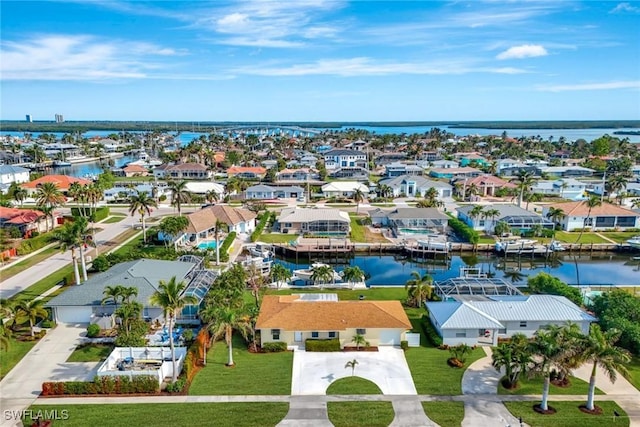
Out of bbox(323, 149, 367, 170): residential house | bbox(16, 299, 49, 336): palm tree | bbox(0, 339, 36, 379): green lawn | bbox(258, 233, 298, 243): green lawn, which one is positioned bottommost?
bbox(0, 339, 36, 379): green lawn

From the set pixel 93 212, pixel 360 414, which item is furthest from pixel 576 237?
pixel 93 212

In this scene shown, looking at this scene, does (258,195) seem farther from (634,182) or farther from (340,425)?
(634,182)

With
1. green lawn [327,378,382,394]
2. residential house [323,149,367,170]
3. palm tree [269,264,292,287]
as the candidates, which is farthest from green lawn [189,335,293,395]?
residential house [323,149,367,170]

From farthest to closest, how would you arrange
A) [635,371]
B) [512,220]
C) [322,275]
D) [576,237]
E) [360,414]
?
[512,220] < [576,237] < [322,275] < [635,371] < [360,414]

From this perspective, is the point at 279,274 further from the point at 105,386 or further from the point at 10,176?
the point at 10,176

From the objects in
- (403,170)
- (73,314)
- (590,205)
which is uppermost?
(590,205)

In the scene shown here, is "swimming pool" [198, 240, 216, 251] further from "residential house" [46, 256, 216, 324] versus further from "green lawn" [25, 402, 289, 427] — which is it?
"green lawn" [25, 402, 289, 427]
